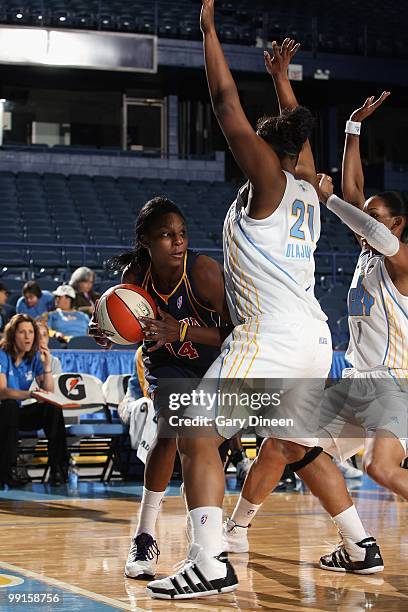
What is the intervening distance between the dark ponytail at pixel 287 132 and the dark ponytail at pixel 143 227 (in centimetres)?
53

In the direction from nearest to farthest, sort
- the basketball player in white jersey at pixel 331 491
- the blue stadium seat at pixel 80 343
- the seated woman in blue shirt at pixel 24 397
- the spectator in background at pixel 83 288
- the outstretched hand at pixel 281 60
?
1. the basketball player in white jersey at pixel 331 491
2. the outstretched hand at pixel 281 60
3. the seated woman in blue shirt at pixel 24 397
4. the blue stadium seat at pixel 80 343
5. the spectator in background at pixel 83 288

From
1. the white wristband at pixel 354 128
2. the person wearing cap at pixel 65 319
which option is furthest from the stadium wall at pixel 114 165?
the white wristband at pixel 354 128

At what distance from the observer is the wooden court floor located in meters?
3.60

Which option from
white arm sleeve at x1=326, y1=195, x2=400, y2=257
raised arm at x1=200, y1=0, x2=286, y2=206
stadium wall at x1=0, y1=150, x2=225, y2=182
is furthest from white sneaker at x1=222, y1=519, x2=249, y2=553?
stadium wall at x1=0, y1=150, x2=225, y2=182

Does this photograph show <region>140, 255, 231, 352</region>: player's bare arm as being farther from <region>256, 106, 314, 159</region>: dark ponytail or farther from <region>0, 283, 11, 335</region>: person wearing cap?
<region>0, 283, 11, 335</region>: person wearing cap

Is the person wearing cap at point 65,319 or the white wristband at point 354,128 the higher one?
the white wristband at point 354,128

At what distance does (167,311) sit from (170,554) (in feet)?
4.39

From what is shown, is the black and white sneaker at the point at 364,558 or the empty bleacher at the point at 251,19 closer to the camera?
the black and white sneaker at the point at 364,558

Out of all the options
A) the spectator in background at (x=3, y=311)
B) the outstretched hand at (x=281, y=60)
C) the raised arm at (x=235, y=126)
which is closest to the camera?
the raised arm at (x=235, y=126)

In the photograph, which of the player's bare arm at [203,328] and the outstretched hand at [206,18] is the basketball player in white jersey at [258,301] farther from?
the player's bare arm at [203,328]

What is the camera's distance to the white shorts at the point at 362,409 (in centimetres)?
412

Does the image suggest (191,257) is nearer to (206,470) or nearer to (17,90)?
(206,470)

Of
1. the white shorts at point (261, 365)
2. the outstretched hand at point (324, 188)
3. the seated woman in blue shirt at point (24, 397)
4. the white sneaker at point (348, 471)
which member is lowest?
the white sneaker at point (348, 471)

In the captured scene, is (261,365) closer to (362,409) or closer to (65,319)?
(362,409)
